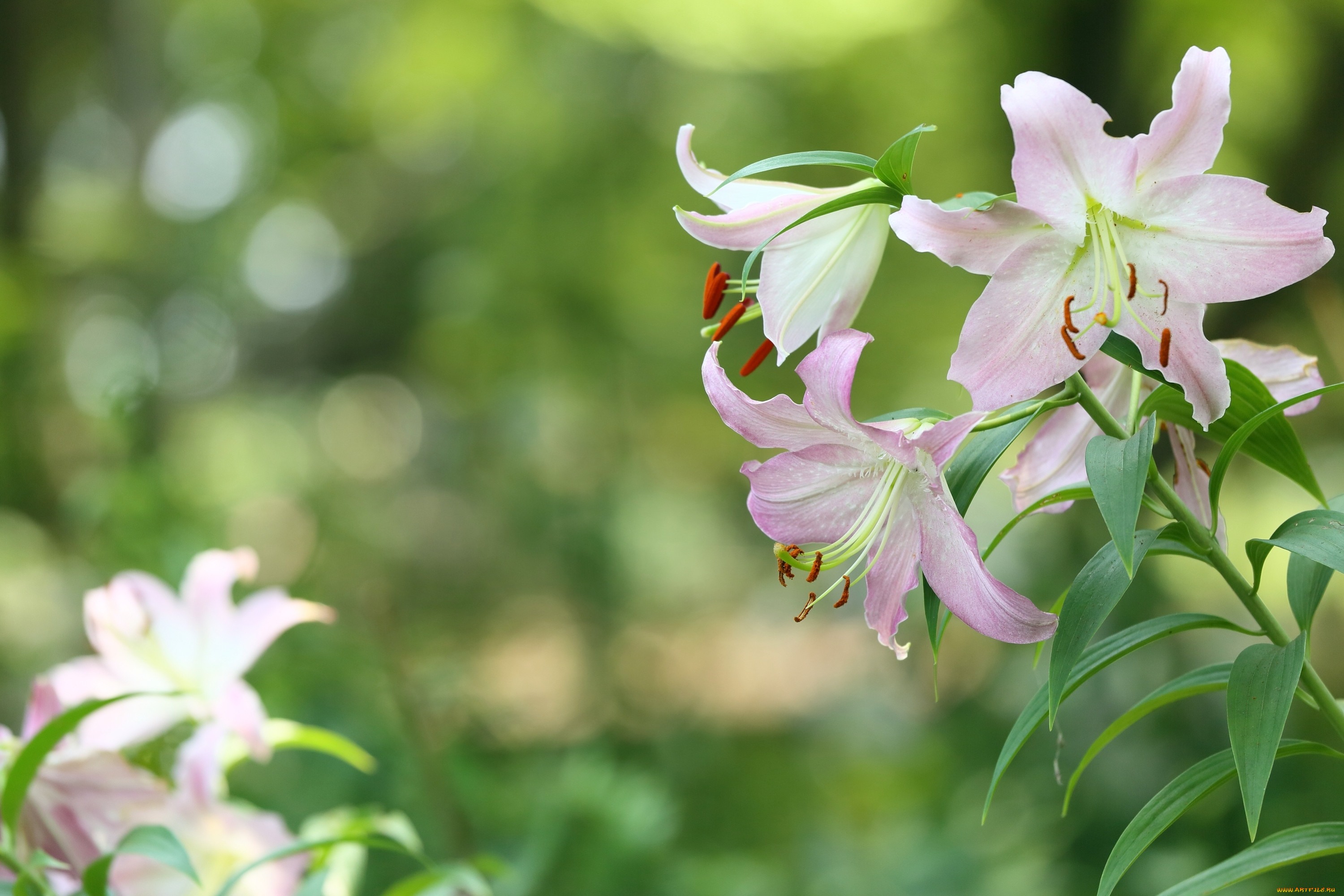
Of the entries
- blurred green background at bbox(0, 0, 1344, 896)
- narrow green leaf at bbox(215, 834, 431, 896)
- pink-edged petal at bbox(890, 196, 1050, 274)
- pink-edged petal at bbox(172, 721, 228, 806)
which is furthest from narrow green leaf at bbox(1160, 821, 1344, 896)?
blurred green background at bbox(0, 0, 1344, 896)

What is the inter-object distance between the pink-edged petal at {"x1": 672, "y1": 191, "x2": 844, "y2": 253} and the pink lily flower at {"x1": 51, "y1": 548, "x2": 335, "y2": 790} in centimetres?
33

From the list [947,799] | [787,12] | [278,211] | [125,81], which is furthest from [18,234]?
[947,799]

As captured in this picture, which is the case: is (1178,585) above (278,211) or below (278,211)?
below

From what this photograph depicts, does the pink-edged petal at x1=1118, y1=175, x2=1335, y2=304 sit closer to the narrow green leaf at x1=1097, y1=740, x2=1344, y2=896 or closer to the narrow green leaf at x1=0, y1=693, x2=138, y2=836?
the narrow green leaf at x1=1097, y1=740, x2=1344, y2=896

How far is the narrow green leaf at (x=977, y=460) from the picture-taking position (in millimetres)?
327

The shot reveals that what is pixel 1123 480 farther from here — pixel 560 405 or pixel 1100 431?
pixel 560 405

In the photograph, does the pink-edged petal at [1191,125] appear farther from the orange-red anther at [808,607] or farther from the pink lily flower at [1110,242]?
the orange-red anther at [808,607]

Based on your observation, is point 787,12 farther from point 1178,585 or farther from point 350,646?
point 350,646

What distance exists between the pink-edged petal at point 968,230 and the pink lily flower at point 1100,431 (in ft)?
0.31

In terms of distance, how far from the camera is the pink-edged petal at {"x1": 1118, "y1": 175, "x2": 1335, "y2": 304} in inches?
11.7

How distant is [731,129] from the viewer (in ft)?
8.89

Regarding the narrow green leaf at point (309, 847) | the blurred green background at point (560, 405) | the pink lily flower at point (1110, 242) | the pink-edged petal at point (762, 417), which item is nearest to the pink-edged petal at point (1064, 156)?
the pink lily flower at point (1110, 242)

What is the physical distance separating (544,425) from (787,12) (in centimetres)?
115

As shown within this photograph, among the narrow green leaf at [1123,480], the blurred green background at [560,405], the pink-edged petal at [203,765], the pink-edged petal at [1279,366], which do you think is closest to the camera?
the narrow green leaf at [1123,480]
